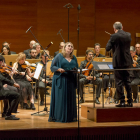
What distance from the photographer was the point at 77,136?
3.38 meters

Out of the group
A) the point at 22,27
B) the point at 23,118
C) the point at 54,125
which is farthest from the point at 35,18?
the point at 54,125

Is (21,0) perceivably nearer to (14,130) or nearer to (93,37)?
(93,37)

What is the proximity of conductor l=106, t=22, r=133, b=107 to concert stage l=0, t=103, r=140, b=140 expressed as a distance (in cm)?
47

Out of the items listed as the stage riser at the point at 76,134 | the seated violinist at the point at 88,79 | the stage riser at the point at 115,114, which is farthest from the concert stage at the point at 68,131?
the seated violinist at the point at 88,79

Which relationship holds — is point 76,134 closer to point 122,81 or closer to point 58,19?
point 122,81

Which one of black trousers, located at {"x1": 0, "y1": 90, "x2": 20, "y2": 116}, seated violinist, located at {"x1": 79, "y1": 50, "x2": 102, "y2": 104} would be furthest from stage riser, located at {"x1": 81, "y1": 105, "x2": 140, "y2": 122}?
seated violinist, located at {"x1": 79, "y1": 50, "x2": 102, "y2": 104}

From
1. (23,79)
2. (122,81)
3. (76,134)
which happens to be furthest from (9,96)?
(122,81)

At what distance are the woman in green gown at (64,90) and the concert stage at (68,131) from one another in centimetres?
15

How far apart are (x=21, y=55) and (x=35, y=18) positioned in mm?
3730

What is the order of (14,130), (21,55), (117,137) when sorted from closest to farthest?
1. (14,130)
2. (117,137)
3. (21,55)

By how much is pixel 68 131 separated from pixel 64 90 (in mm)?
595

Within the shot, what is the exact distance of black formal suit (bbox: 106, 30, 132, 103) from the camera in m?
3.70

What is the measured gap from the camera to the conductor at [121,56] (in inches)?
146

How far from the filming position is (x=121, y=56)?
3.72m
